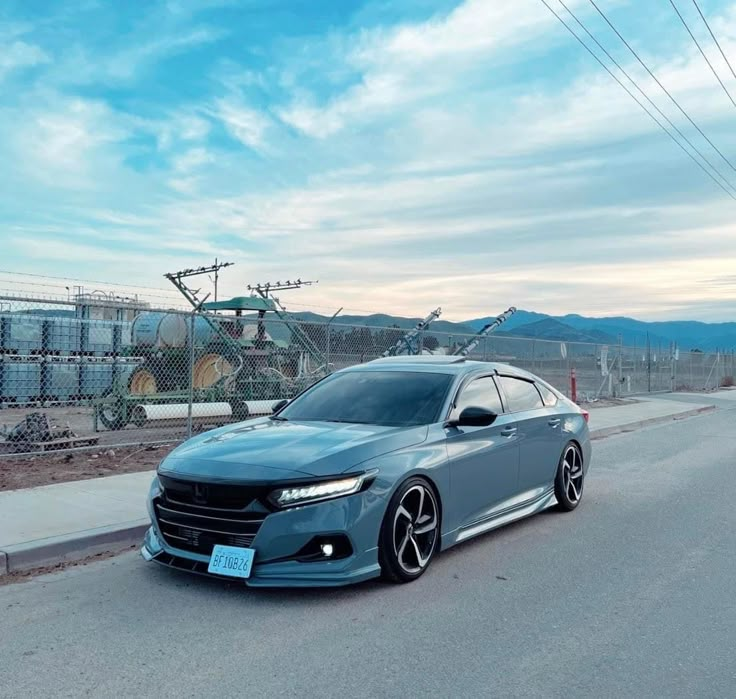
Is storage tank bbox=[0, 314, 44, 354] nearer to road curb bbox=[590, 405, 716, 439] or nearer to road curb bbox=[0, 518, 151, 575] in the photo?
road curb bbox=[0, 518, 151, 575]

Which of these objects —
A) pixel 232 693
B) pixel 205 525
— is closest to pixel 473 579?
pixel 205 525

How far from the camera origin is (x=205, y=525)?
5043mm

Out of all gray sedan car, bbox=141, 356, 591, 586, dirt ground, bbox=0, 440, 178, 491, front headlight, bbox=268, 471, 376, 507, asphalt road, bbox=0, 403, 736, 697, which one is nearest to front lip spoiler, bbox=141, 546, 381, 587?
gray sedan car, bbox=141, 356, 591, 586

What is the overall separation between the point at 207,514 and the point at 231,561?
1.14 ft

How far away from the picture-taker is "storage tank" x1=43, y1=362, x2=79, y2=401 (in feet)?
45.6

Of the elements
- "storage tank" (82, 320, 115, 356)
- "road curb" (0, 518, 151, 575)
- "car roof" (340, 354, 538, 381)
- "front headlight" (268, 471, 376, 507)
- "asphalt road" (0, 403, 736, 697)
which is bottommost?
"asphalt road" (0, 403, 736, 697)

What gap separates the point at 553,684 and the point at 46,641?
2702 mm

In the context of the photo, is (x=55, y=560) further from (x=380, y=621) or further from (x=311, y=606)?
(x=380, y=621)

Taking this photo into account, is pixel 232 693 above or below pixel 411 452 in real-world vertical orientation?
below

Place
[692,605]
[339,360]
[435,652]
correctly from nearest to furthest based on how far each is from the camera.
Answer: [435,652]
[692,605]
[339,360]

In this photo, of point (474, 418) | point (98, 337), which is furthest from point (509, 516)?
point (98, 337)

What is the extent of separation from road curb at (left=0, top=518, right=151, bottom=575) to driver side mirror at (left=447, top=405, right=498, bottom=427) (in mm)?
2774

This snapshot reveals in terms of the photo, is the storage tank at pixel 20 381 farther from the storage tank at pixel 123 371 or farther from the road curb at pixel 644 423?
the road curb at pixel 644 423

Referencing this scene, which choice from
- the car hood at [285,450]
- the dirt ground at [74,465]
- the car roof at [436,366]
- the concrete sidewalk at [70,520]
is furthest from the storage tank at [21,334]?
the car hood at [285,450]
